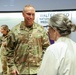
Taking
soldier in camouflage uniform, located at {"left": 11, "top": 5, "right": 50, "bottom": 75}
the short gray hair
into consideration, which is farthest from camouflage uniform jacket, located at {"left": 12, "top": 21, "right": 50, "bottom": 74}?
the short gray hair

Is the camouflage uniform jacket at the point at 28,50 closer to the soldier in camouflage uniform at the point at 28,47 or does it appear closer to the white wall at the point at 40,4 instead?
the soldier in camouflage uniform at the point at 28,47

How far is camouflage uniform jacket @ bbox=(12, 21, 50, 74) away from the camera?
344 cm

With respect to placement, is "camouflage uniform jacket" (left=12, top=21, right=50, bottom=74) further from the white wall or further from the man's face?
the white wall

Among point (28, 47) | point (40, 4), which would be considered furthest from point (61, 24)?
point (40, 4)

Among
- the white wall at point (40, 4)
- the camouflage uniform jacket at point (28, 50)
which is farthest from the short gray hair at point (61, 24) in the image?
the white wall at point (40, 4)

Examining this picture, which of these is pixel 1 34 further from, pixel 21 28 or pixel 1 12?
pixel 21 28

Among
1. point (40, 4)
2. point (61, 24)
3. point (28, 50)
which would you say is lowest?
point (28, 50)

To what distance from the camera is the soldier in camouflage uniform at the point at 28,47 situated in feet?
11.3

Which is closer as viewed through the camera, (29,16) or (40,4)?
(29,16)

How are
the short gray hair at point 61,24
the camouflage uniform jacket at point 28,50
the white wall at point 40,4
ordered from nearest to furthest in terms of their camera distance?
the short gray hair at point 61,24
the camouflage uniform jacket at point 28,50
the white wall at point 40,4

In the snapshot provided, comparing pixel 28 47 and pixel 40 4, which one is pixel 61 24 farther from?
pixel 40 4

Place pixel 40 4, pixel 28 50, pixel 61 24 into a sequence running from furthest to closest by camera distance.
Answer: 1. pixel 40 4
2. pixel 28 50
3. pixel 61 24

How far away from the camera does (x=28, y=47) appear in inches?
135

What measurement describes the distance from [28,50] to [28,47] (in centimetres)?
4
